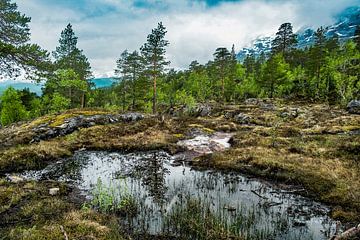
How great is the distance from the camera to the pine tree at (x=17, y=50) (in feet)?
46.0

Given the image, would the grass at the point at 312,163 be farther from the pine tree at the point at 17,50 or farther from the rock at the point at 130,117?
the rock at the point at 130,117

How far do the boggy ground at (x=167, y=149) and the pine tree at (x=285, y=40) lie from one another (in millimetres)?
48451

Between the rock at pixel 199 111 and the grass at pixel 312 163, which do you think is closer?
the grass at pixel 312 163

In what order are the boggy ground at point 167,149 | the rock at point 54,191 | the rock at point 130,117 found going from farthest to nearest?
the rock at point 130,117 → the rock at point 54,191 → the boggy ground at point 167,149

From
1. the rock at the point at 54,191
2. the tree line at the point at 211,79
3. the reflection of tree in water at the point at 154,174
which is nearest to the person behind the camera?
the rock at the point at 54,191

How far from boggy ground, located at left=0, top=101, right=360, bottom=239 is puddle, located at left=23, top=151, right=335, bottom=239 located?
1327 mm

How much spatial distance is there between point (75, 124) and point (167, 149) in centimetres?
1573

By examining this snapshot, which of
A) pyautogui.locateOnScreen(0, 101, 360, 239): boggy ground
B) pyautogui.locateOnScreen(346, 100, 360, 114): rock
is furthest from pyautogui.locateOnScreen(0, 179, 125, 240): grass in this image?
pyautogui.locateOnScreen(346, 100, 360, 114): rock

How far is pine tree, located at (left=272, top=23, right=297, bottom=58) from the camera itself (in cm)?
8094

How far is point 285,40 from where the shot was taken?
83.6m

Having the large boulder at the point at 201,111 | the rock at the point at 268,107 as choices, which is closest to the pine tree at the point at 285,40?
the rock at the point at 268,107

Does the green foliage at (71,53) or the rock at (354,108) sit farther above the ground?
the green foliage at (71,53)

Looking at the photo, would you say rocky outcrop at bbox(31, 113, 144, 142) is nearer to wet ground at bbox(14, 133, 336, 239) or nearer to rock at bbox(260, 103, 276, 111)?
wet ground at bbox(14, 133, 336, 239)

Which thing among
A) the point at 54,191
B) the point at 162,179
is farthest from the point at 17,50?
the point at 162,179
